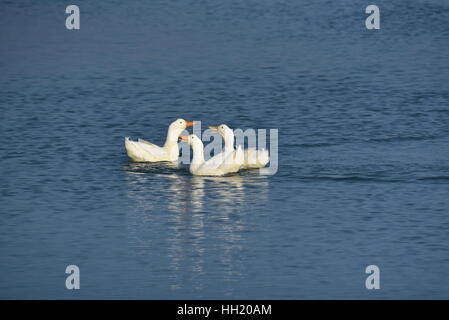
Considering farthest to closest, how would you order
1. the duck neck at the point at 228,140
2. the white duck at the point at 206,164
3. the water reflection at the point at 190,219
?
the duck neck at the point at 228,140
the white duck at the point at 206,164
the water reflection at the point at 190,219

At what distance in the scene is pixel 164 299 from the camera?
18.4 meters

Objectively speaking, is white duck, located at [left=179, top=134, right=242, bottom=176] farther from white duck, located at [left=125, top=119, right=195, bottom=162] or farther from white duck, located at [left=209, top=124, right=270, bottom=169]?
white duck, located at [left=125, top=119, right=195, bottom=162]

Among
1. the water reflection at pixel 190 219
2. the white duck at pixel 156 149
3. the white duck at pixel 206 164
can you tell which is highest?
the white duck at pixel 156 149

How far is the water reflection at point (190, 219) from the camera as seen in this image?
20.1 m

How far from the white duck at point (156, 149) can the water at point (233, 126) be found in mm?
407

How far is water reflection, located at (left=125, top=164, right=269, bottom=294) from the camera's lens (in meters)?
20.1

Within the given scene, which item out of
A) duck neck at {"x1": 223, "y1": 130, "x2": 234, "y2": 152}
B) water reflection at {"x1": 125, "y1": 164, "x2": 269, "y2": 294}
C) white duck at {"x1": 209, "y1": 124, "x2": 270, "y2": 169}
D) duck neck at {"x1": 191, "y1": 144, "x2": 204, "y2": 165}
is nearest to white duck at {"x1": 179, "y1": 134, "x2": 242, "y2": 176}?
duck neck at {"x1": 191, "y1": 144, "x2": 204, "y2": 165}

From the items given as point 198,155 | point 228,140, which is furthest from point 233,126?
point 198,155

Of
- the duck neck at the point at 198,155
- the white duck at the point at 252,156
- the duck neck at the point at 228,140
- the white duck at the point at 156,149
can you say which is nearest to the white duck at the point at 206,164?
the duck neck at the point at 198,155

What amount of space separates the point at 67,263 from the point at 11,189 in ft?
19.7

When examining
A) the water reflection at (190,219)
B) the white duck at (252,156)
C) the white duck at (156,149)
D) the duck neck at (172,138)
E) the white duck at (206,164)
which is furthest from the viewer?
the duck neck at (172,138)

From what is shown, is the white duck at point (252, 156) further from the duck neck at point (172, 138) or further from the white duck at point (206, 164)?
the duck neck at point (172, 138)

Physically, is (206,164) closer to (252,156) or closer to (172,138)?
(252,156)

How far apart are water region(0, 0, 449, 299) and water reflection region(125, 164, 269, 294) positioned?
2.5 inches
